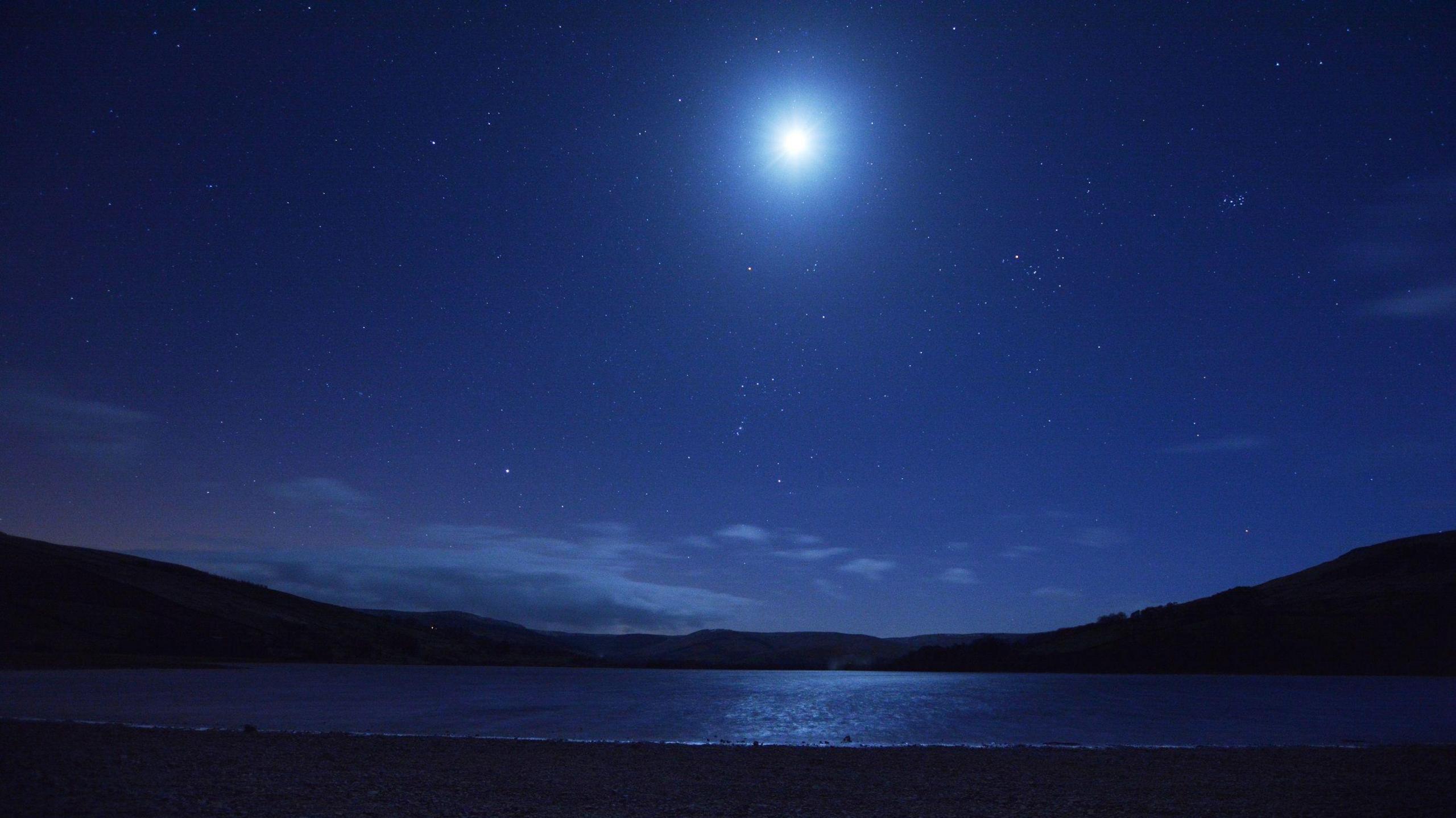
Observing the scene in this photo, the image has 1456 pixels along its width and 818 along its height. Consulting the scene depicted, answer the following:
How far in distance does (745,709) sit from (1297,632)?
4874 inches

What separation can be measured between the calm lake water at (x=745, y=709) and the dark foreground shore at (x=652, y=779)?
5909 mm

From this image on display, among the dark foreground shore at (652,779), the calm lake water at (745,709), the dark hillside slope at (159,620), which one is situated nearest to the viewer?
the dark foreground shore at (652,779)

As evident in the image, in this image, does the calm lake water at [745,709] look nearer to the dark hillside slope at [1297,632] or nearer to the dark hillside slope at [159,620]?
the dark hillside slope at [159,620]

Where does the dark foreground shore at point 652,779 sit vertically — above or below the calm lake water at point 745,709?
above

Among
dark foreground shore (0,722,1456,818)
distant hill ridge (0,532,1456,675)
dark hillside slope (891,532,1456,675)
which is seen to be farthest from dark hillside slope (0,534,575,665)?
dark hillside slope (891,532,1456,675)

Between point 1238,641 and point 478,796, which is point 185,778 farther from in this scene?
point 1238,641

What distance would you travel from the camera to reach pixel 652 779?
1650 centimetres

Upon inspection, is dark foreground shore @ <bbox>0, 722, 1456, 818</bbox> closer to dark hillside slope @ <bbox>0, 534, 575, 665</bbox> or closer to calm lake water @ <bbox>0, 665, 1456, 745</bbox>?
calm lake water @ <bbox>0, 665, 1456, 745</bbox>

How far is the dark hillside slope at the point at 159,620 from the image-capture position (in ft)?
321

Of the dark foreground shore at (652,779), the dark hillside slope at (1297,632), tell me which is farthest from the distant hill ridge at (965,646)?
the dark foreground shore at (652,779)

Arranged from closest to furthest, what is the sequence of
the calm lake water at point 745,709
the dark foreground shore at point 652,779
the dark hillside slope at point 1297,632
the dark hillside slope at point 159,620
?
the dark foreground shore at point 652,779
the calm lake water at point 745,709
the dark hillside slope at point 159,620
the dark hillside slope at point 1297,632

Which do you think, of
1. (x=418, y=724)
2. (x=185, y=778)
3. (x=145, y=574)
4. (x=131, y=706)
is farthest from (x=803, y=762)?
(x=145, y=574)

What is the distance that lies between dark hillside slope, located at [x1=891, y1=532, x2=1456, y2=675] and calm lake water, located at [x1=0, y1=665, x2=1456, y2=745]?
136 feet

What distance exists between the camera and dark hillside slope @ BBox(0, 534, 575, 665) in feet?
321
